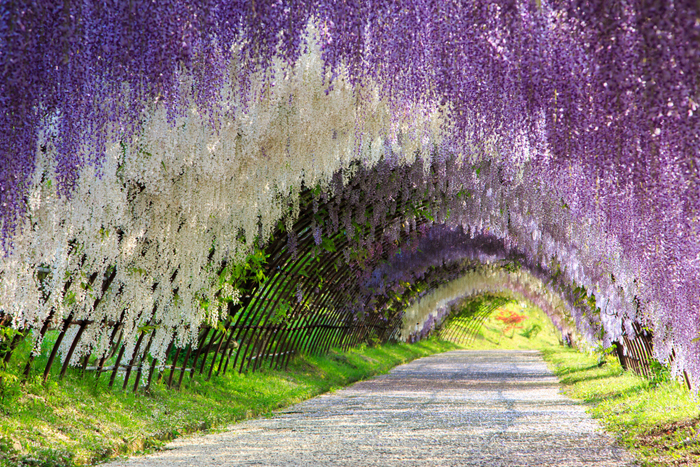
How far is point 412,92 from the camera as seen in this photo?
14.3 ft

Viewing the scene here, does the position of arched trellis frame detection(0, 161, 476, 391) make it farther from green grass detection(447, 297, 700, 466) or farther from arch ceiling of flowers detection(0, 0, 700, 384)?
green grass detection(447, 297, 700, 466)

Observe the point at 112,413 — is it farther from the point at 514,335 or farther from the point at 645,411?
the point at 514,335

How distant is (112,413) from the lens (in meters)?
7.54

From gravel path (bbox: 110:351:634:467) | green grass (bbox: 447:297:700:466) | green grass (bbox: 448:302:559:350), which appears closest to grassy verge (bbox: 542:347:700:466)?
green grass (bbox: 447:297:700:466)

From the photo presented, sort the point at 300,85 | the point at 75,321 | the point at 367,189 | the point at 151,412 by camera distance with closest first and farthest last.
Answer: the point at 300,85
the point at 75,321
the point at 151,412
the point at 367,189

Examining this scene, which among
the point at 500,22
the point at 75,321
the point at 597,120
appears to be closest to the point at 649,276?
the point at 597,120

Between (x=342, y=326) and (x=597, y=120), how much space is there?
61.6ft

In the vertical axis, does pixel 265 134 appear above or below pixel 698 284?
above

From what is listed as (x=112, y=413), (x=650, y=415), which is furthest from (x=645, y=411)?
(x=112, y=413)

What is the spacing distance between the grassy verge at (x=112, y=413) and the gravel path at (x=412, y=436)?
383mm

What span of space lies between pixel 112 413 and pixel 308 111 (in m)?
4.37

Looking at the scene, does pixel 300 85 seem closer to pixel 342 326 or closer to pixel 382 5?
pixel 382 5

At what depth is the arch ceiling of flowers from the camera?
302 cm

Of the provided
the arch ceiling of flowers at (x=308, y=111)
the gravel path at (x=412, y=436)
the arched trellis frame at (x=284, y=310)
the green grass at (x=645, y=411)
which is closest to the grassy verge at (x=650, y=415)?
the green grass at (x=645, y=411)
